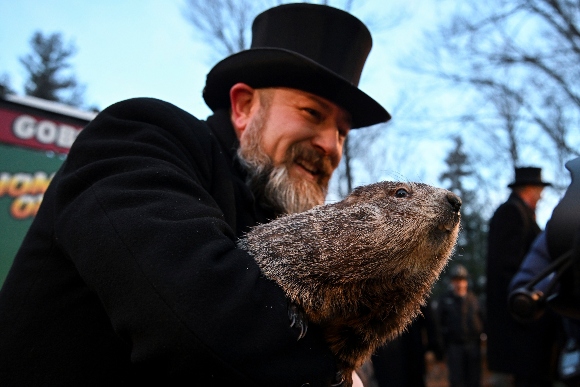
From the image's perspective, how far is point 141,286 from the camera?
1296 mm

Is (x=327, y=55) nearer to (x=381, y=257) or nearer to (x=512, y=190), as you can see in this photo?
(x=381, y=257)

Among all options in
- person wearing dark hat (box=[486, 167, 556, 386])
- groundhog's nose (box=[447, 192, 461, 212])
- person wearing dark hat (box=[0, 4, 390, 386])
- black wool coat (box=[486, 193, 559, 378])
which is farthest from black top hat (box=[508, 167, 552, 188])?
groundhog's nose (box=[447, 192, 461, 212])

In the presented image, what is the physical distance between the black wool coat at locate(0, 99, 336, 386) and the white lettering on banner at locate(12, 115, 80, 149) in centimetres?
364

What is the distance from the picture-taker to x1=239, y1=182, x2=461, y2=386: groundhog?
1.45 metres

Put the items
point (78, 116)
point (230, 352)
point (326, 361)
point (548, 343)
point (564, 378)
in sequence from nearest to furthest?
point (230, 352) < point (326, 361) < point (564, 378) < point (548, 343) < point (78, 116)

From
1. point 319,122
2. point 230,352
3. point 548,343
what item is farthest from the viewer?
point 548,343

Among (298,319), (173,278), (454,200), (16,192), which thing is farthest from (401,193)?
(16,192)

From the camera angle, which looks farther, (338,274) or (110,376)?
(110,376)

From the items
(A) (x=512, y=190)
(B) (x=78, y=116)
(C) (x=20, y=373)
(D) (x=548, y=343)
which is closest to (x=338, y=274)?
(C) (x=20, y=373)

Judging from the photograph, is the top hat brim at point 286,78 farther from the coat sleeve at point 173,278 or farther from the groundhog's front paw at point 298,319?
the groundhog's front paw at point 298,319

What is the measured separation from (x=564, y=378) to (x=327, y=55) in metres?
2.60

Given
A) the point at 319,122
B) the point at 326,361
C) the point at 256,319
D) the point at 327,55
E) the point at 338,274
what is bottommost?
the point at 326,361

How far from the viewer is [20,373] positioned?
5.13 ft

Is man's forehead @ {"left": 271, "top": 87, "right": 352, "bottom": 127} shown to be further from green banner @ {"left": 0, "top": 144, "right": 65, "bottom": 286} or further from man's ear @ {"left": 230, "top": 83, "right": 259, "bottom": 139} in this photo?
green banner @ {"left": 0, "top": 144, "right": 65, "bottom": 286}
